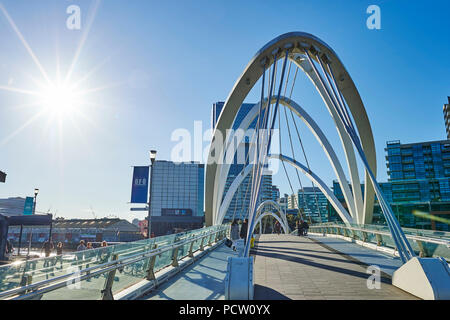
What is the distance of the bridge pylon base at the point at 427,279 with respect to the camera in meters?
4.89

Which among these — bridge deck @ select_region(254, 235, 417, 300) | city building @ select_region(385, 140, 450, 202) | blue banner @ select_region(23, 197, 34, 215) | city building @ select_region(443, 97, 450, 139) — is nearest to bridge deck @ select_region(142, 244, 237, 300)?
bridge deck @ select_region(254, 235, 417, 300)

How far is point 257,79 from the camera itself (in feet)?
55.9

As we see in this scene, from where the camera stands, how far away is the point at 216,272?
808 centimetres

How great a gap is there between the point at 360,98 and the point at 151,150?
12463 mm

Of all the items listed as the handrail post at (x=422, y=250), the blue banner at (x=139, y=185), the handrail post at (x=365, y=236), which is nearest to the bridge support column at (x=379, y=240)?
the handrail post at (x=365, y=236)

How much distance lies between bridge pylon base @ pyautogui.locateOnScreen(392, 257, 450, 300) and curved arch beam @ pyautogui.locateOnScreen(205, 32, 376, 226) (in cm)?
1142

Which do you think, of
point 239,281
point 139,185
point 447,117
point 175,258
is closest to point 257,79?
point 139,185

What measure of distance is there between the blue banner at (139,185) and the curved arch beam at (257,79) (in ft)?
19.6

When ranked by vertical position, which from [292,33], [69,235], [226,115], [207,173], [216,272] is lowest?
[69,235]

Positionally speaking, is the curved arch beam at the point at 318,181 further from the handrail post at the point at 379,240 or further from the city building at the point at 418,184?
the city building at the point at 418,184

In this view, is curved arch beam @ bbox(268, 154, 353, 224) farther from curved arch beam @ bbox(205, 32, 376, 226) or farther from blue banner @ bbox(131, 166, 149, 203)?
blue banner @ bbox(131, 166, 149, 203)

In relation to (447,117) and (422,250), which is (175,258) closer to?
(422,250)
